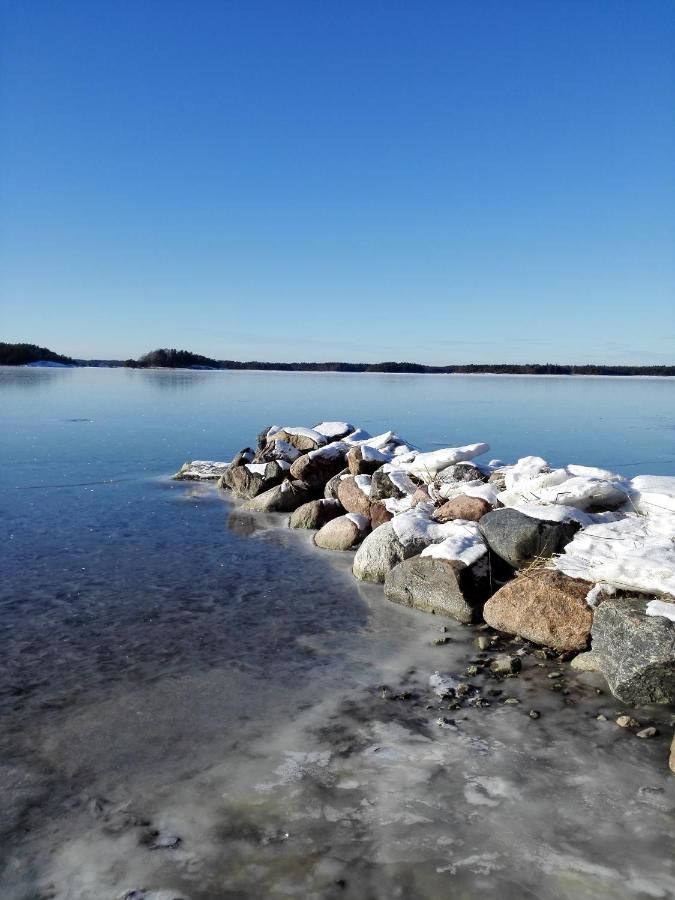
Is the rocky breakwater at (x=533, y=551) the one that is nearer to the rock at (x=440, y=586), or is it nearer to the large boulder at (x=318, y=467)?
the rock at (x=440, y=586)

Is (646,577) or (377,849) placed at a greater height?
(646,577)

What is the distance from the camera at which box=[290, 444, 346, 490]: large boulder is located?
13195 mm

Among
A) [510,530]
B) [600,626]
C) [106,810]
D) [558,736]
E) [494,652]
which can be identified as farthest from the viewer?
[510,530]

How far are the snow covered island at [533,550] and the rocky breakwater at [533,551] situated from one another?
1 cm

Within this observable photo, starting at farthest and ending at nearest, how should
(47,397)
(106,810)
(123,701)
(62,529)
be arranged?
(47,397)
(62,529)
(123,701)
(106,810)

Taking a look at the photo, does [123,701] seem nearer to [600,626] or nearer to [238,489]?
[600,626]

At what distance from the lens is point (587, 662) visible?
5660 millimetres

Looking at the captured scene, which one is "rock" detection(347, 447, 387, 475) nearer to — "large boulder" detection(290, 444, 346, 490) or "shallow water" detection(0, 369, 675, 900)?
"large boulder" detection(290, 444, 346, 490)

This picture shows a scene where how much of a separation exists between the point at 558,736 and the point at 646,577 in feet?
6.28

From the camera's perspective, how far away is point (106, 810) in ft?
12.3

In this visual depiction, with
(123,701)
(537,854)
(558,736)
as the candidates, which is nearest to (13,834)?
(123,701)

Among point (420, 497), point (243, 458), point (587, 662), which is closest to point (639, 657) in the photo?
point (587, 662)

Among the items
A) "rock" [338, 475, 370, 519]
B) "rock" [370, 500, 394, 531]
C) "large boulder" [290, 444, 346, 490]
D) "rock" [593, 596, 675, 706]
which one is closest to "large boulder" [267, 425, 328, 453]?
"large boulder" [290, 444, 346, 490]

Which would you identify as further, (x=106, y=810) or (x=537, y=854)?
(x=106, y=810)
